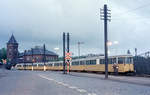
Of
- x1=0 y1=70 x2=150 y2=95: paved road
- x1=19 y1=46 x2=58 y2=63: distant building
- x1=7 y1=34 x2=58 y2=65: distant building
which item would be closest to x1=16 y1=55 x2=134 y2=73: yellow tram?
x1=0 y1=70 x2=150 y2=95: paved road

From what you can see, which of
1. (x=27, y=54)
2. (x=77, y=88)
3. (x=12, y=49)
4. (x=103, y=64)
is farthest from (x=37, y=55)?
(x=77, y=88)

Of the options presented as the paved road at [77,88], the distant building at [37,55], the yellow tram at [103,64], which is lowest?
the paved road at [77,88]

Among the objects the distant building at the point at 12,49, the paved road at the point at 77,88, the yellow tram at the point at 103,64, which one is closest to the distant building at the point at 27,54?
the distant building at the point at 12,49

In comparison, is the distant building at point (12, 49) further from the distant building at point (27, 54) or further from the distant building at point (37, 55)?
the distant building at point (37, 55)

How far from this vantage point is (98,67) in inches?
1577

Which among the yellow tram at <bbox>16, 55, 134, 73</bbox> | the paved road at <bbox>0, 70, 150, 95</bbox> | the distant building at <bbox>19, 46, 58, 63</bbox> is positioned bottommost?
the paved road at <bbox>0, 70, 150, 95</bbox>

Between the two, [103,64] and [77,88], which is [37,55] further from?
[77,88]

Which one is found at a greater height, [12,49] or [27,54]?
[12,49]

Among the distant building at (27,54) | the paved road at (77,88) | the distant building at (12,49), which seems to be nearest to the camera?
the paved road at (77,88)

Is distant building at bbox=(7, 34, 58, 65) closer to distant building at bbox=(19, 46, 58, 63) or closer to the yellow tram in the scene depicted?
distant building at bbox=(19, 46, 58, 63)

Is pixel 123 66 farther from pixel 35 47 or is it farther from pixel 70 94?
pixel 35 47

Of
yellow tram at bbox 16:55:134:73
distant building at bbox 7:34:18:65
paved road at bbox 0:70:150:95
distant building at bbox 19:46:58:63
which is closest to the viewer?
paved road at bbox 0:70:150:95

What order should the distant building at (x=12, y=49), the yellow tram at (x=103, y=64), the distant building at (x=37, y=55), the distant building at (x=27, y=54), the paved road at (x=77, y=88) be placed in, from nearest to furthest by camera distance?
the paved road at (x=77, y=88) < the yellow tram at (x=103, y=64) < the distant building at (x=37, y=55) < the distant building at (x=27, y=54) < the distant building at (x=12, y=49)

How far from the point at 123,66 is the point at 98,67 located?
7220 millimetres
